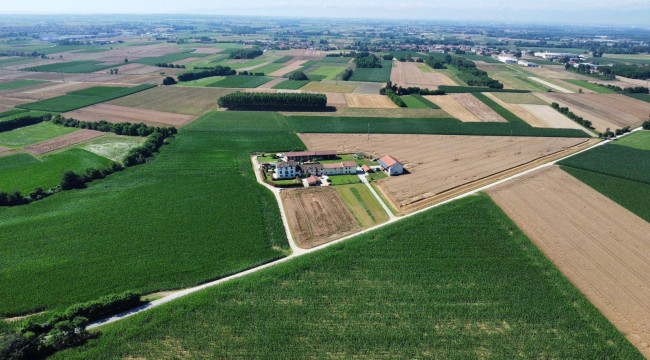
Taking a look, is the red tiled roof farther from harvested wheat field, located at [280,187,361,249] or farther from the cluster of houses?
harvested wheat field, located at [280,187,361,249]

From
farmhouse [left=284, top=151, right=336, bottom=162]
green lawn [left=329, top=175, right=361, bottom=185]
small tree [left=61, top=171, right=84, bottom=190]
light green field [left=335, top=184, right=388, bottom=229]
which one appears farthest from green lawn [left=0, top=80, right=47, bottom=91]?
light green field [left=335, top=184, right=388, bottom=229]

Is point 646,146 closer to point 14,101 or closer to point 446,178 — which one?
point 446,178

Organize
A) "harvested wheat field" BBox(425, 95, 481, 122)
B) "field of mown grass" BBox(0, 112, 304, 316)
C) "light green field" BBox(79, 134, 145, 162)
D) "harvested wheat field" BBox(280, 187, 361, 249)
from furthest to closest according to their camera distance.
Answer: "harvested wheat field" BBox(425, 95, 481, 122) → "light green field" BBox(79, 134, 145, 162) → "harvested wheat field" BBox(280, 187, 361, 249) → "field of mown grass" BBox(0, 112, 304, 316)

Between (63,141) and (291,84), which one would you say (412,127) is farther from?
(63,141)

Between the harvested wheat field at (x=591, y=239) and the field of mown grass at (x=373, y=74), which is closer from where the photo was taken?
the harvested wheat field at (x=591, y=239)

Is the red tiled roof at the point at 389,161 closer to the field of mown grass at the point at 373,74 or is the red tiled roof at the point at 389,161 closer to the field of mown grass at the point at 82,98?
the field of mown grass at the point at 373,74

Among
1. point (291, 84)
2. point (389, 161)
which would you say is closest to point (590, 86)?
point (291, 84)

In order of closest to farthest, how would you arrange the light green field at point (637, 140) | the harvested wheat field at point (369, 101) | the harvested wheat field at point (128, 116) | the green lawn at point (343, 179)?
the green lawn at point (343, 179), the light green field at point (637, 140), the harvested wheat field at point (128, 116), the harvested wheat field at point (369, 101)

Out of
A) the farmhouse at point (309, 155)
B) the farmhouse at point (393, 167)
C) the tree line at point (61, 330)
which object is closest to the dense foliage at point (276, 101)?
the farmhouse at point (309, 155)
